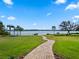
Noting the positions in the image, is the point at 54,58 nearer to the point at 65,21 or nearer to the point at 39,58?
the point at 39,58

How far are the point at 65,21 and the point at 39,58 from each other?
11534 centimetres

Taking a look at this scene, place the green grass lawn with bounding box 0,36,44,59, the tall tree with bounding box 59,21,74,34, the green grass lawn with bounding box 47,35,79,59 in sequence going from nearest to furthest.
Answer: the green grass lawn with bounding box 47,35,79,59 < the green grass lawn with bounding box 0,36,44,59 < the tall tree with bounding box 59,21,74,34

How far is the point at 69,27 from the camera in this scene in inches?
5123

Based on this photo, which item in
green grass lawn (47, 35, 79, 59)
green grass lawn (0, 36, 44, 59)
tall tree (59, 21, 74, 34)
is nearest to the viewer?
green grass lawn (47, 35, 79, 59)

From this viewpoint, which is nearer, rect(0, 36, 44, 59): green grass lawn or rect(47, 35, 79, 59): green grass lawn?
rect(47, 35, 79, 59): green grass lawn

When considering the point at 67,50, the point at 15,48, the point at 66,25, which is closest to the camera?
the point at 67,50

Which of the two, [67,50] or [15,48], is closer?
[67,50]

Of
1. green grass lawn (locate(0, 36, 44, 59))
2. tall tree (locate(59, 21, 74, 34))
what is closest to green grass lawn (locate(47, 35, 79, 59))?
green grass lawn (locate(0, 36, 44, 59))

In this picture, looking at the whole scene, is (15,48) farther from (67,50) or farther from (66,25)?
(66,25)

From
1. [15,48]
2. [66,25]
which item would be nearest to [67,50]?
[15,48]

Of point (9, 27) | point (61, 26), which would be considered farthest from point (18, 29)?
point (61, 26)

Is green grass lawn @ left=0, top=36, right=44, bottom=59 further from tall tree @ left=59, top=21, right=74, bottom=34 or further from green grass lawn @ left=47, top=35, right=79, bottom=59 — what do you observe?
tall tree @ left=59, top=21, right=74, bottom=34

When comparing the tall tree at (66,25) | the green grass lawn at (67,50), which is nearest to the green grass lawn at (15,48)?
the green grass lawn at (67,50)

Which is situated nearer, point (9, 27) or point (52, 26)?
point (52, 26)
